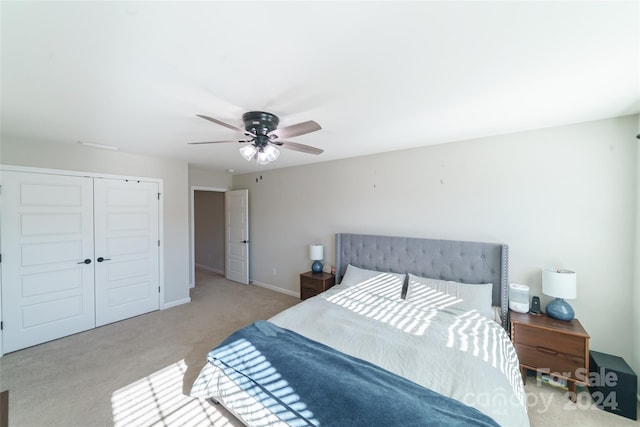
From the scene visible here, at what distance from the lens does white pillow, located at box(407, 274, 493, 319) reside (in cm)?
249

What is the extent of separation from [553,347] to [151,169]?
5.51 meters

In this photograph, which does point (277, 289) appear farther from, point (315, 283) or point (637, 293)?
point (637, 293)

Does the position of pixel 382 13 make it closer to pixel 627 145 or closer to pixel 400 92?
pixel 400 92

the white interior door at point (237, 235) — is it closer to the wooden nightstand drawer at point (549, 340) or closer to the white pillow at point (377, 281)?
the white pillow at point (377, 281)

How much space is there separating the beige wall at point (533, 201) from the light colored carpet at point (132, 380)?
1.07m

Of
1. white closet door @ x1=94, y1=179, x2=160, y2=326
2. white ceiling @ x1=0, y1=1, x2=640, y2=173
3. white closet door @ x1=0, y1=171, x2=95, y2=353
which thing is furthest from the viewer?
white closet door @ x1=94, y1=179, x2=160, y2=326

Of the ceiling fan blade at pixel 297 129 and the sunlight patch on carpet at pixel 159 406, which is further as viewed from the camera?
the sunlight patch on carpet at pixel 159 406

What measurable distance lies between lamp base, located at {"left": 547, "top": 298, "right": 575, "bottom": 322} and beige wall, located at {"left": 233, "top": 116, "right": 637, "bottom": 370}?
7.7 inches

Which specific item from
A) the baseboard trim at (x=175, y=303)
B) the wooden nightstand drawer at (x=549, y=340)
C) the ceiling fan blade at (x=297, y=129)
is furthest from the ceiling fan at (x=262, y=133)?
Result: the baseboard trim at (x=175, y=303)

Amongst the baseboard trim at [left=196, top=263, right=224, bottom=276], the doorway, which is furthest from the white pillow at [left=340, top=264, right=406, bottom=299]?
the baseboard trim at [left=196, top=263, right=224, bottom=276]

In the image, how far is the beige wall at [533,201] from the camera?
Result: 219cm

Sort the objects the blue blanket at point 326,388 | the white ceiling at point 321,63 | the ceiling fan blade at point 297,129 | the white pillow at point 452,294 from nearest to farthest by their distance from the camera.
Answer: the white ceiling at point 321,63 < the blue blanket at point 326,388 < the ceiling fan blade at point 297,129 < the white pillow at point 452,294

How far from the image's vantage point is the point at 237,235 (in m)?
5.33

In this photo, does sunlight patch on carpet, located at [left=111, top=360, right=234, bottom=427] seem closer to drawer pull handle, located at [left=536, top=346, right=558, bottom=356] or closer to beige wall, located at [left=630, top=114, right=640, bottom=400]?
drawer pull handle, located at [left=536, top=346, right=558, bottom=356]
